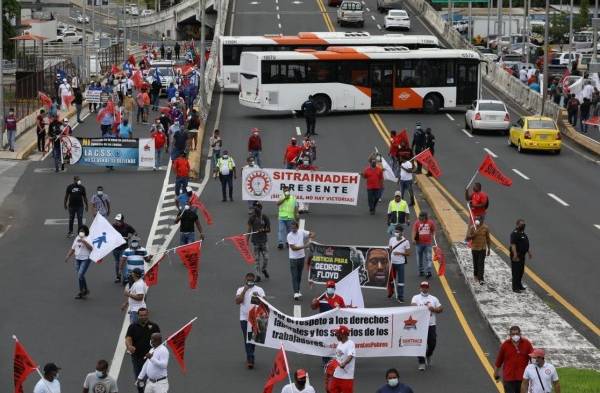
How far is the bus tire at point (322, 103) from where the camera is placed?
54406 mm

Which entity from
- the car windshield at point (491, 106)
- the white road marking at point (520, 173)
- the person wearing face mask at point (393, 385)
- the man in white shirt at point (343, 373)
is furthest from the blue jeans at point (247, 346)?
the car windshield at point (491, 106)

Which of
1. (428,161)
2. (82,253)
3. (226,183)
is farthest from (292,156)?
(82,253)

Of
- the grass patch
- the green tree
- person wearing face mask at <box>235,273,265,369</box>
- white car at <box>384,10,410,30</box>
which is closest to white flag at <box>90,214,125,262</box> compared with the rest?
person wearing face mask at <box>235,273,265,369</box>

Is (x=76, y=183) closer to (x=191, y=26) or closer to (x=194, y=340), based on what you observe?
(x=194, y=340)

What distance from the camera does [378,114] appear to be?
55.9 meters

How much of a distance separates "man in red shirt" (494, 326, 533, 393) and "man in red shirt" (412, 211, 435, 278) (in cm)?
753

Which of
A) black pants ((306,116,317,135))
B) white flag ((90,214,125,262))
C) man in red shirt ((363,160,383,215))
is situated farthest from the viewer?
black pants ((306,116,317,135))

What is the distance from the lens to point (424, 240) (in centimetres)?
2566

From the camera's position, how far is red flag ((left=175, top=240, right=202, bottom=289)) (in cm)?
2352

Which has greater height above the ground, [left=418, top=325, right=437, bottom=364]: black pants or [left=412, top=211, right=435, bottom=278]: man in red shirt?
[left=412, top=211, right=435, bottom=278]: man in red shirt

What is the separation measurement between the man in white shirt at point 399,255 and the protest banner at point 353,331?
3941 mm

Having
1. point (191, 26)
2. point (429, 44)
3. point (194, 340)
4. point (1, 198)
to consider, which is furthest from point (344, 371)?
point (191, 26)

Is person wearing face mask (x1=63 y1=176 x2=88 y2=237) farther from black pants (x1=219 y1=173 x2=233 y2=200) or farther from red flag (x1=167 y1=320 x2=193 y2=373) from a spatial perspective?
red flag (x1=167 y1=320 x2=193 y2=373)

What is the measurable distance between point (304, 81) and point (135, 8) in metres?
116
